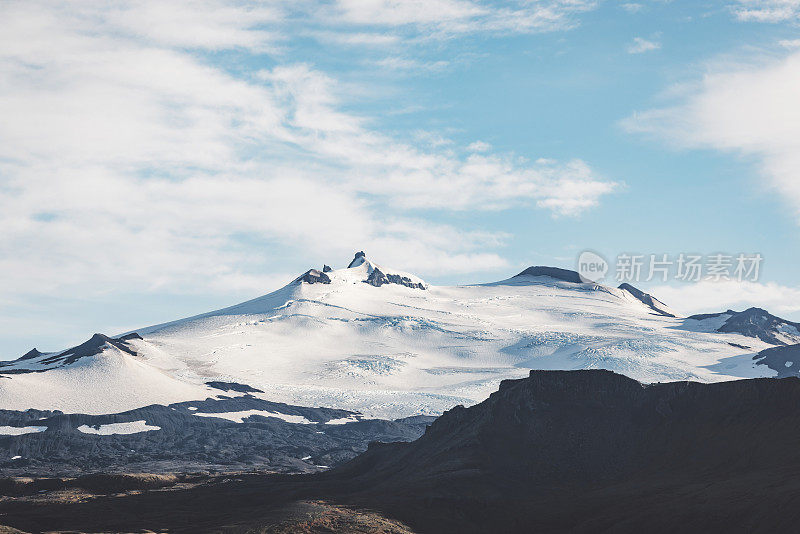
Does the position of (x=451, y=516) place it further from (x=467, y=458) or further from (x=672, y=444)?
(x=672, y=444)

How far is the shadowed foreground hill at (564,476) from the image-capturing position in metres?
82.3

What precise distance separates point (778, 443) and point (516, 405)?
3509 centimetres

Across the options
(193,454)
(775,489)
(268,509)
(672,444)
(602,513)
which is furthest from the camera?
(193,454)

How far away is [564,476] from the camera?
103 meters

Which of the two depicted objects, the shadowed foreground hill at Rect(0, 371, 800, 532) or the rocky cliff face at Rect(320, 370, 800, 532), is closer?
the shadowed foreground hill at Rect(0, 371, 800, 532)

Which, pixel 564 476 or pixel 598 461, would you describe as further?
pixel 598 461

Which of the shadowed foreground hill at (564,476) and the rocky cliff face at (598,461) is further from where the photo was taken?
the rocky cliff face at (598,461)

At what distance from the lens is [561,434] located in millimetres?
109500

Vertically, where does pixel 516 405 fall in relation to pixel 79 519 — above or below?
above

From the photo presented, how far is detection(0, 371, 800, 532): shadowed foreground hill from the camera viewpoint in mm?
82312

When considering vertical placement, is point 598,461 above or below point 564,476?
above

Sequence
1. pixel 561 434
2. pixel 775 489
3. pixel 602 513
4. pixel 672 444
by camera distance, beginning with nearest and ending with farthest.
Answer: pixel 775 489, pixel 602 513, pixel 672 444, pixel 561 434

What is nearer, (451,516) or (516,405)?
(451,516)

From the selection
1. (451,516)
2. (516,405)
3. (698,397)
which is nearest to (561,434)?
(516,405)
